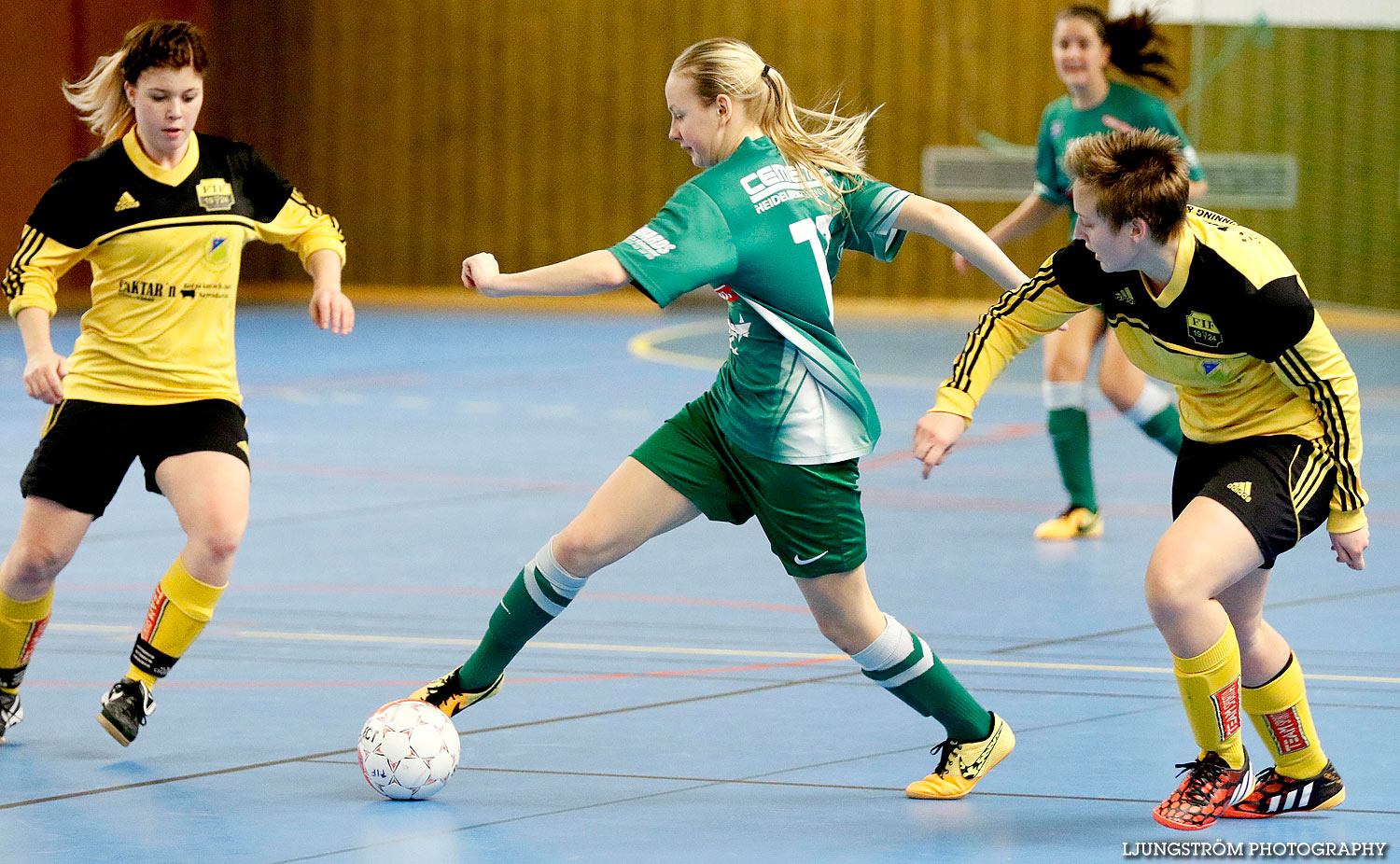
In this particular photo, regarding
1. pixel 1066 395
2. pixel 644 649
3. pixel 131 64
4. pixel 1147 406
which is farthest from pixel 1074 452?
pixel 131 64

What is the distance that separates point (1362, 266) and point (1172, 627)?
17024mm

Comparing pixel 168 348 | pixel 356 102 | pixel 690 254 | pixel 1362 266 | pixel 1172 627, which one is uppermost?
pixel 690 254

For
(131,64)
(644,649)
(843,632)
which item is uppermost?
(131,64)

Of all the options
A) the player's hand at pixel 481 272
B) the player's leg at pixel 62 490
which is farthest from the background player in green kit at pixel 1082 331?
the player's hand at pixel 481 272

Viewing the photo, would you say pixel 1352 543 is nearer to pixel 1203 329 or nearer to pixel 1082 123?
pixel 1203 329

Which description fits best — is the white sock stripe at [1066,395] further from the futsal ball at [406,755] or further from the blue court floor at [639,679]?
the futsal ball at [406,755]

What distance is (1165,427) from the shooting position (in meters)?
7.88

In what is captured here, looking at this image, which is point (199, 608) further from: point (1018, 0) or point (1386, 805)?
point (1018, 0)

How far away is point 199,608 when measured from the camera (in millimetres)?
4723

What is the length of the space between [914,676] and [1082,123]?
4.31 m

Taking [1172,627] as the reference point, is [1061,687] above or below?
below

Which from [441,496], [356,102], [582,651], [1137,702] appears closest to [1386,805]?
[1137,702]

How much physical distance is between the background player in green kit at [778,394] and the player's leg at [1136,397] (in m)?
3.47
